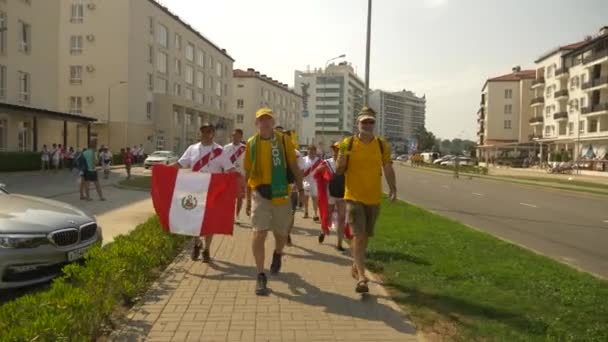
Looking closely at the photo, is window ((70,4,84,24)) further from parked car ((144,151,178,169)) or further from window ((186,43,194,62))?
parked car ((144,151,178,169))

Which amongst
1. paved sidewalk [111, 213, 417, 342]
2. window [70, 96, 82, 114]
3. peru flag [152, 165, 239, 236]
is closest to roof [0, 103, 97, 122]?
window [70, 96, 82, 114]

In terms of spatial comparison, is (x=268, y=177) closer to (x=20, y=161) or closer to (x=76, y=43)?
(x=20, y=161)

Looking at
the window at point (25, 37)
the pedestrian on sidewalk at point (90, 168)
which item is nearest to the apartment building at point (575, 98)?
the window at point (25, 37)

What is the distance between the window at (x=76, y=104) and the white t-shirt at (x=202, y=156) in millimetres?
53111

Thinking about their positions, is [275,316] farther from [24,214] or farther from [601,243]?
[601,243]

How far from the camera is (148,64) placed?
6009 centimetres

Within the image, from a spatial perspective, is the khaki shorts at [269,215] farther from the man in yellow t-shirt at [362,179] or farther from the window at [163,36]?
the window at [163,36]

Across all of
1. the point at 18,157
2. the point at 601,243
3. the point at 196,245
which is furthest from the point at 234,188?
the point at 18,157

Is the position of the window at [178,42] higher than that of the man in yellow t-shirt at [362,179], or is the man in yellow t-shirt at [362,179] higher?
the window at [178,42]

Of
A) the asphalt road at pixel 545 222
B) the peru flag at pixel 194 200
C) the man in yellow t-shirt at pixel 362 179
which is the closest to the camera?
the man in yellow t-shirt at pixel 362 179

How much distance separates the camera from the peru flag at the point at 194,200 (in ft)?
23.7

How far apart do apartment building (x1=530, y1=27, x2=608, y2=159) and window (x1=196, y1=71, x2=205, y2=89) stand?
4680 centimetres

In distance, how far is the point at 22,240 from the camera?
5566 millimetres

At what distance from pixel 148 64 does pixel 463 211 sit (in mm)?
49143
